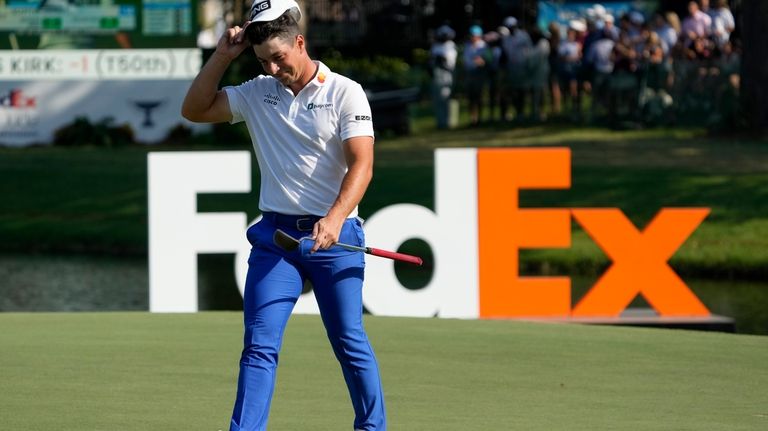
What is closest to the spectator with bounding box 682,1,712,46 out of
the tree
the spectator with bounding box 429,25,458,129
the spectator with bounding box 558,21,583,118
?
the tree

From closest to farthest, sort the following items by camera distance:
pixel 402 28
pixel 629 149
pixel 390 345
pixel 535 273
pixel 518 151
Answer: pixel 390 345 < pixel 518 151 < pixel 535 273 < pixel 629 149 < pixel 402 28

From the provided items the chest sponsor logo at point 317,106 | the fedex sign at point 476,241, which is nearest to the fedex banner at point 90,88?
the fedex sign at point 476,241

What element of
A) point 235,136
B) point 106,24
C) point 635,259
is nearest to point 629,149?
point 235,136

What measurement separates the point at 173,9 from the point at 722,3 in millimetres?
9163

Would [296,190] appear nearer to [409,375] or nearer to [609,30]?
[409,375]

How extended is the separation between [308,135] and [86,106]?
22348 mm

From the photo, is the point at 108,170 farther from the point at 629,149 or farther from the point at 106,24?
the point at 629,149

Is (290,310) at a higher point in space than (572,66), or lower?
higher

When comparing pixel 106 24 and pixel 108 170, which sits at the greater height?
pixel 106 24

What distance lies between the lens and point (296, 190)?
22.0 ft

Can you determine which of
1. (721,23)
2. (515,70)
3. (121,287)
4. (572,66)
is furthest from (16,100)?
(721,23)

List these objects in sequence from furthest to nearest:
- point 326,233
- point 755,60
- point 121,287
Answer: point 755,60, point 121,287, point 326,233

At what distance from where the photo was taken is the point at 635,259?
13.4m

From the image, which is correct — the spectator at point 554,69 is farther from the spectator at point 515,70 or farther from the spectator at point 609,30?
the spectator at point 609,30
